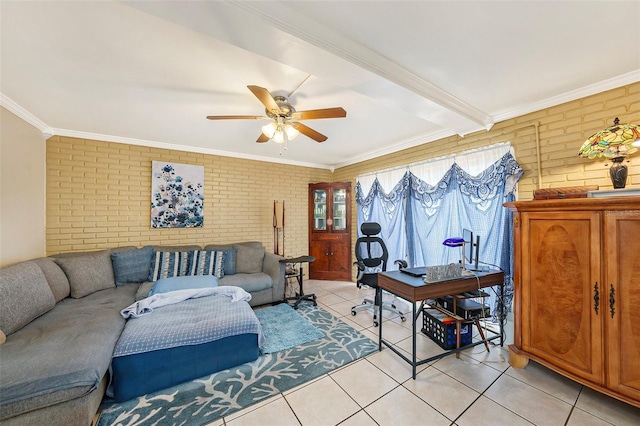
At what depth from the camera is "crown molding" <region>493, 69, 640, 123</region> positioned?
1.92 metres

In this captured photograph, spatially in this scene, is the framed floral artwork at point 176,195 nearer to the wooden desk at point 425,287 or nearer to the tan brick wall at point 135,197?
the tan brick wall at point 135,197

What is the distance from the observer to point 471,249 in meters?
2.59

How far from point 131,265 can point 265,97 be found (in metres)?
3.03

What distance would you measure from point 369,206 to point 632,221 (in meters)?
3.14

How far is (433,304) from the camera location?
2586 mm

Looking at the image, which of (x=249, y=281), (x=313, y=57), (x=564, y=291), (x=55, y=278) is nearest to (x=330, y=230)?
(x=249, y=281)

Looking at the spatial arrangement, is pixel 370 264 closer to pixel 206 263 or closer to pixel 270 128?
pixel 270 128

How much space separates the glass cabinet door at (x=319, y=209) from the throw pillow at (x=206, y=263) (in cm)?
216

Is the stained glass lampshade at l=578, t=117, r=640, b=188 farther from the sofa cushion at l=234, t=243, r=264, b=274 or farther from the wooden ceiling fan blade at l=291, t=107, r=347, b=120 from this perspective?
the sofa cushion at l=234, t=243, r=264, b=274

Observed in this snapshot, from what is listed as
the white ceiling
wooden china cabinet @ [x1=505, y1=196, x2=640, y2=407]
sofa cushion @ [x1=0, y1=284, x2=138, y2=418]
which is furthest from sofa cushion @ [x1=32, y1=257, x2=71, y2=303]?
wooden china cabinet @ [x1=505, y1=196, x2=640, y2=407]

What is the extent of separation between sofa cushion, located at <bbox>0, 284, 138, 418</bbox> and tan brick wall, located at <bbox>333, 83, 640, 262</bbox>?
406 centimetres

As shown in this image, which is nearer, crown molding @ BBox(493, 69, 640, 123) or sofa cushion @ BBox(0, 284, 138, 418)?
sofa cushion @ BBox(0, 284, 138, 418)

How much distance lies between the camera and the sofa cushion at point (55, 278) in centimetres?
243

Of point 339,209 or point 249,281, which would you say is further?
point 339,209
